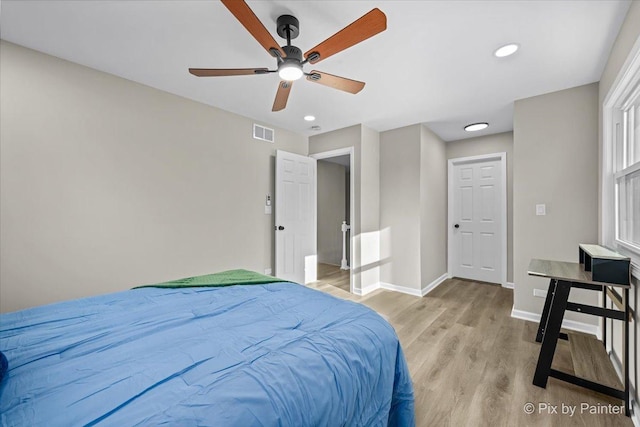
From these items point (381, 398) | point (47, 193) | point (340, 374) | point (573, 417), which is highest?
point (47, 193)

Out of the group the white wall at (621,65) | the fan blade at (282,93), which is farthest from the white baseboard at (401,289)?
the fan blade at (282,93)

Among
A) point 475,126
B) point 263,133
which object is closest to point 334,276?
point 263,133

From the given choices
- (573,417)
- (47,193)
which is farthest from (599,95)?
(47,193)

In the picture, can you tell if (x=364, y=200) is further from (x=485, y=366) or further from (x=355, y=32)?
(x=355, y=32)

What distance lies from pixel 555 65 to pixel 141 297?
12.1 ft

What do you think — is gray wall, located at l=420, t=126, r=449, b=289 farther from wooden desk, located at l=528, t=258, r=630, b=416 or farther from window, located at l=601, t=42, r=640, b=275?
wooden desk, located at l=528, t=258, r=630, b=416

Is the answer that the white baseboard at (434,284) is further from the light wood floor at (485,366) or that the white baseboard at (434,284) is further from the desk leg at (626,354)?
the desk leg at (626,354)

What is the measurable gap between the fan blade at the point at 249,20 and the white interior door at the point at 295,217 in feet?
7.42

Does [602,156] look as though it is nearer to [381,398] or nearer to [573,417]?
[573,417]

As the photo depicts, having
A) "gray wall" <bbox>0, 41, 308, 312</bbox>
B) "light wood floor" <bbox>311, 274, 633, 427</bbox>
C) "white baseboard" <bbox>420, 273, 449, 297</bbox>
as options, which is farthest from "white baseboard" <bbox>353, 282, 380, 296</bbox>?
"gray wall" <bbox>0, 41, 308, 312</bbox>

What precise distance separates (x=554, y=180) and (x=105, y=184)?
4.44m

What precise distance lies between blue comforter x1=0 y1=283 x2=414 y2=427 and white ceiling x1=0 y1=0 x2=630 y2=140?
185 cm

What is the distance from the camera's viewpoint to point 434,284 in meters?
4.20

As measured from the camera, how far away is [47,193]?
2205 mm
